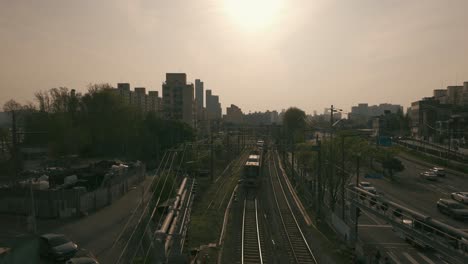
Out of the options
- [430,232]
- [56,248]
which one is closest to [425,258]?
[430,232]

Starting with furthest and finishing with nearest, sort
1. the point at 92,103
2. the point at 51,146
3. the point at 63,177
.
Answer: the point at 92,103, the point at 51,146, the point at 63,177

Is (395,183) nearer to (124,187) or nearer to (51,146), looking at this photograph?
(124,187)

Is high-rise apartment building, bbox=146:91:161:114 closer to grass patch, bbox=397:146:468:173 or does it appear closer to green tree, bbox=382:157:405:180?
grass patch, bbox=397:146:468:173

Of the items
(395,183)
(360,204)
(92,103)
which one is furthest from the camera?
(92,103)

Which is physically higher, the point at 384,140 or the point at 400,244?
the point at 384,140

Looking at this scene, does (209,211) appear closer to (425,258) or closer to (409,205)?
(425,258)

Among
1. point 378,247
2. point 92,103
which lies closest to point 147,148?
point 92,103

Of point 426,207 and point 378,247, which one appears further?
point 426,207

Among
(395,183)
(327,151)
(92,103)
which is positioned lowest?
(395,183)
